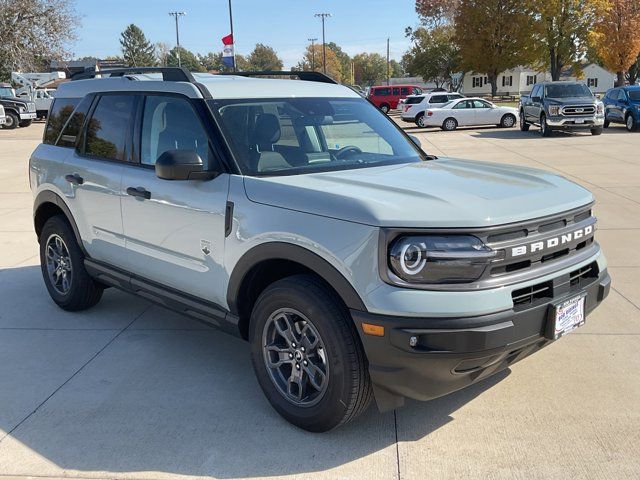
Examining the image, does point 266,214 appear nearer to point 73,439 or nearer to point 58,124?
point 73,439

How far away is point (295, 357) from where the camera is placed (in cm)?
329

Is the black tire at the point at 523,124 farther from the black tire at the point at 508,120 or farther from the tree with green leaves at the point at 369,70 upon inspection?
the tree with green leaves at the point at 369,70

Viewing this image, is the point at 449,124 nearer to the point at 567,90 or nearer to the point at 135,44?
the point at 567,90

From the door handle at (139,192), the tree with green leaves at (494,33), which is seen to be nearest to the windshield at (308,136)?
the door handle at (139,192)

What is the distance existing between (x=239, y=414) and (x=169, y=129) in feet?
6.21

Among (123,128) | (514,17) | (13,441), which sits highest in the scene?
(514,17)

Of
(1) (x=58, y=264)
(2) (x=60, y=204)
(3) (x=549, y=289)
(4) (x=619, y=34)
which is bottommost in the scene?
(1) (x=58, y=264)

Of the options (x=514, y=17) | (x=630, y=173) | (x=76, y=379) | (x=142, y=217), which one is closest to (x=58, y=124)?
(x=142, y=217)

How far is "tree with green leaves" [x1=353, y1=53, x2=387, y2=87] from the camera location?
478 feet

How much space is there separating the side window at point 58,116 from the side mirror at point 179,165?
2055 millimetres

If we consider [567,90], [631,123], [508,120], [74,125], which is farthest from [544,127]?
[74,125]

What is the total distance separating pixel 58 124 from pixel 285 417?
3398 millimetres

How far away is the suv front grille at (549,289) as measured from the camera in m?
2.85

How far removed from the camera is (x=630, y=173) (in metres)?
12.2
